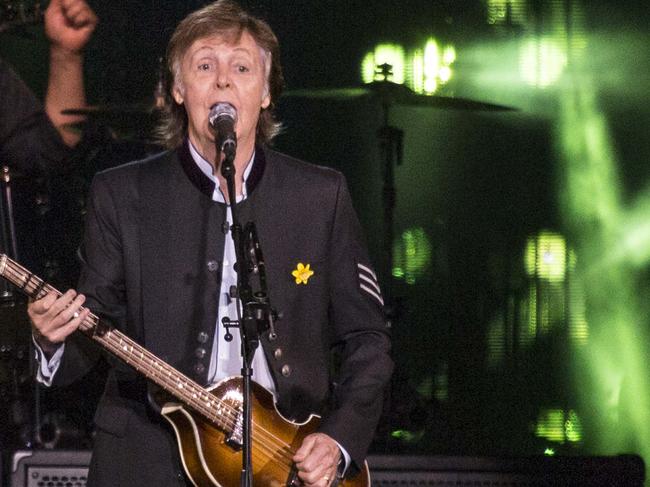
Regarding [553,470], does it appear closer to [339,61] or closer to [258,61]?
[258,61]

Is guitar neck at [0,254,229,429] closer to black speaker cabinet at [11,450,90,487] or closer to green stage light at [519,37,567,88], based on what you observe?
black speaker cabinet at [11,450,90,487]

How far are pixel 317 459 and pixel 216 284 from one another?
1.72 feet

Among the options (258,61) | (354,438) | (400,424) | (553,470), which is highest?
(258,61)

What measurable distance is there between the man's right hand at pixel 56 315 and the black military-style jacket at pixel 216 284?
167 mm

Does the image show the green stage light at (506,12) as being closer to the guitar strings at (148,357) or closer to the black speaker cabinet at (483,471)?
the black speaker cabinet at (483,471)

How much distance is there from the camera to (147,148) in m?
5.58

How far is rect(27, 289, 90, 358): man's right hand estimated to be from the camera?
2.87m

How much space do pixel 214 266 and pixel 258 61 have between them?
1.96ft

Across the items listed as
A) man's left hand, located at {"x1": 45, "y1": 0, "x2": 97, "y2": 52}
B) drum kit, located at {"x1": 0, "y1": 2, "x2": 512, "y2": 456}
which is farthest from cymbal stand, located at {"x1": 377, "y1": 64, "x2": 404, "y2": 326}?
man's left hand, located at {"x1": 45, "y1": 0, "x2": 97, "y2": 52}

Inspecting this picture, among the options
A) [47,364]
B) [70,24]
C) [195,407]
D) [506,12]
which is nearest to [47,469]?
[47,364]

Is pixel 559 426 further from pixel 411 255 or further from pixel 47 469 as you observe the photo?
pixel 47 469

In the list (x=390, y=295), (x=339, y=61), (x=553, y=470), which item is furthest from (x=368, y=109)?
(x=553, y=470)

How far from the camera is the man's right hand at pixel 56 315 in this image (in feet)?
9.41

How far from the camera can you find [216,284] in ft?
10.3
